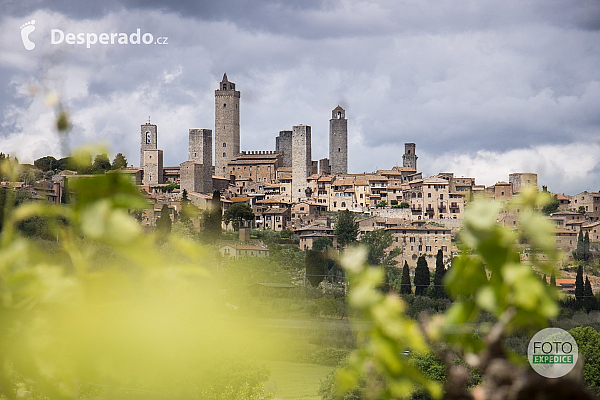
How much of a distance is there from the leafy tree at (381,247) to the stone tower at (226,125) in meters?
21.7

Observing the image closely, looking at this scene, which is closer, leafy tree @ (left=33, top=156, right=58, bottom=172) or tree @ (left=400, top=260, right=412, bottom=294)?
tree @ (left=400, top=260, right=412, bottom=294)

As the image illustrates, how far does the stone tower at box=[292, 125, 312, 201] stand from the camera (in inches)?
2324

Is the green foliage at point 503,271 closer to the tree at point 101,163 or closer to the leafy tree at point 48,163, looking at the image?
the tree at point 101,163

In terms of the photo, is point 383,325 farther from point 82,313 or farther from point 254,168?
point 254,168

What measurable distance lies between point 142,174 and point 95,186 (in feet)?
185

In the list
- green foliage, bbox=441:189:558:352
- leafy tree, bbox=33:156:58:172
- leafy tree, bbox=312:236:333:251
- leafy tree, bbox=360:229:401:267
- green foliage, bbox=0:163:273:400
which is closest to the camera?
green foliage, bbox=441:189:558:352

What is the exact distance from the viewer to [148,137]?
207 feet

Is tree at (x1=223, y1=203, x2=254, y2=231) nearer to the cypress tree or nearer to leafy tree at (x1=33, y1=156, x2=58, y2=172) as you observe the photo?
leafy tree at (x1=33, y1=156, x2=58, y2=172)

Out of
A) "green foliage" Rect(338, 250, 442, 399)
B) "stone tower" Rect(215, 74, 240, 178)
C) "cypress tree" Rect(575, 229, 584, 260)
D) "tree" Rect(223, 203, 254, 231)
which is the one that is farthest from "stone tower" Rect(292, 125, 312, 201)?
"green foliage" Rect(338, 250, 442, 399)

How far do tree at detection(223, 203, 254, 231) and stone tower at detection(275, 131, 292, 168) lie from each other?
17451mm

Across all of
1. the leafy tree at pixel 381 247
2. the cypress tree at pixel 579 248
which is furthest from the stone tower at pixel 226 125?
the cypress tree at pixel 579 248

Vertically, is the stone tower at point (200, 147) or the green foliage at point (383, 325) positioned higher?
the stone tower at point (200, 147)

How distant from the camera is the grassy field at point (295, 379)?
76.1 ft

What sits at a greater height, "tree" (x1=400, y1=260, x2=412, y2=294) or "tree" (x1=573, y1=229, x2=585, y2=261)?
"tree" (x1=573, y1=229, x2=585, y2=261)
